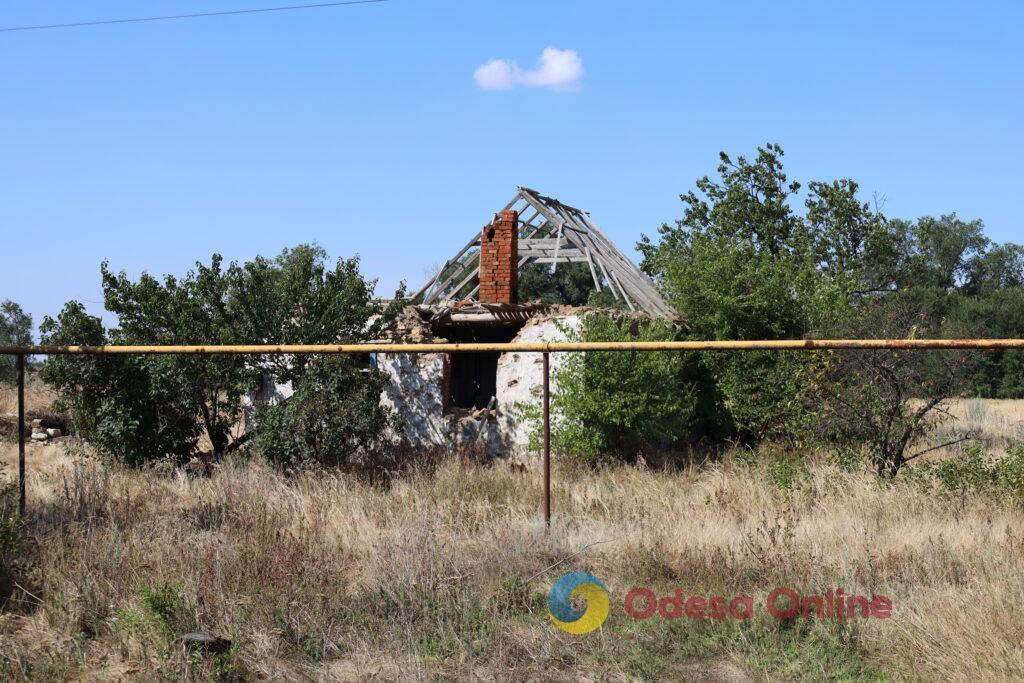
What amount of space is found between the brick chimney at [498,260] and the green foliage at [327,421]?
4.62m

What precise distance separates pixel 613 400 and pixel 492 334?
369 cm

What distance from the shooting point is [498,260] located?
15703 millimetres

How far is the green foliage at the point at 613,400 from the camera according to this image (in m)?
11.7

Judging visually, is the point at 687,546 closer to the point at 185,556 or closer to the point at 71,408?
the point at 185,556

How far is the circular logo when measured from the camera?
5.49 m

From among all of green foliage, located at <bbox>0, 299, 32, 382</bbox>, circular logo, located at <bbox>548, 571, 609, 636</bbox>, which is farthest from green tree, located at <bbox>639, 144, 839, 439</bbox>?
green foliage, located at <bbox>0, 299, 32, 382</bbox>

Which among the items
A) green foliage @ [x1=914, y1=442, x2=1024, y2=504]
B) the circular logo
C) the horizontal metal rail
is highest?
the horizontal metal rail

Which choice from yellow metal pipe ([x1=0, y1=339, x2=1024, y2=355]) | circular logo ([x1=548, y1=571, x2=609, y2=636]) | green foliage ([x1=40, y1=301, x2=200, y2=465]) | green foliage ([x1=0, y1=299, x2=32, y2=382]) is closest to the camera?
circular logo ([x1=548, y1=571, x2=609, y2=636])

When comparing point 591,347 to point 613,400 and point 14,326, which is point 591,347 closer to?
point 613,400

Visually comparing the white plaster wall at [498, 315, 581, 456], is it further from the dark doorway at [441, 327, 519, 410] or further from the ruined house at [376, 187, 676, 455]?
the dark doorway at [441, 327, 519, 410]

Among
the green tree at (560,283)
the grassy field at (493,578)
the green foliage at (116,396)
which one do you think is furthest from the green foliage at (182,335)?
the green tree at (560,283)

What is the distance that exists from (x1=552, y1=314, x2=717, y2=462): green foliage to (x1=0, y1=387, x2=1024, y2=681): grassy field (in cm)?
322

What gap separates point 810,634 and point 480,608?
195cm

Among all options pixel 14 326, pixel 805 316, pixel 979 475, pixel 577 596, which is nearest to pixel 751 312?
pixel 805 316
